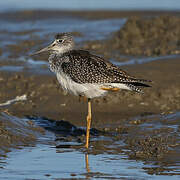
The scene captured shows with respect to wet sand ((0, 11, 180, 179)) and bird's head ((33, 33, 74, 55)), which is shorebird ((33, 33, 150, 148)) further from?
wet sand ((0, 11, 180, 179))

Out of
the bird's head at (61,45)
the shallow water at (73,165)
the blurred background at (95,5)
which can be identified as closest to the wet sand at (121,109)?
the shallow water at (73,165)

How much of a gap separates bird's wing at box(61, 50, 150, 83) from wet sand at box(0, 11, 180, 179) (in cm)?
107

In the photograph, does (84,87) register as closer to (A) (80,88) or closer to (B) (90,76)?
(A) (80,88)

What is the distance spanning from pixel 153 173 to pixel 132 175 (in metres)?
0.33

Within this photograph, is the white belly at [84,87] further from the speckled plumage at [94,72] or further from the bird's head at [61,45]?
the bird's head at [61,45]

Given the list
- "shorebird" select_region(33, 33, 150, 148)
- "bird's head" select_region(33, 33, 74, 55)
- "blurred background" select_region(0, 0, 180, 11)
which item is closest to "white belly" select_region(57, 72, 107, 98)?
"shorebird" select_region(33, 33, 150, 148)

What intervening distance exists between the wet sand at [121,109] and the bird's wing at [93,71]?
42.2 inches

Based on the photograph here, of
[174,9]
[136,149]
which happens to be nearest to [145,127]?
[136,149]

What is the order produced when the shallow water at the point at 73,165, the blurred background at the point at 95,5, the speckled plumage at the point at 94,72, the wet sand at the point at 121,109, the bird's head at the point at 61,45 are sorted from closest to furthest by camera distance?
the shallow water at the point at 73,165 → the wet sand at the point at 121,109 → the speckled plumage at the point at 94,72 → the bird's head at the point at 61,45 → the blurred background at the point at 95,5

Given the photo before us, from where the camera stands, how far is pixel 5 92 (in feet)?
35.6

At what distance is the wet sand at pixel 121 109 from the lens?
7.72 metres

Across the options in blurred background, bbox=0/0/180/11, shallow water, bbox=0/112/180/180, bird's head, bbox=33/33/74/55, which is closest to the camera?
shallow water, bbox=0/112/180/180

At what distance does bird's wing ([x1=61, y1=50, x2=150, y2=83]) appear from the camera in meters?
7.95

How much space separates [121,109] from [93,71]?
238 centimetres
